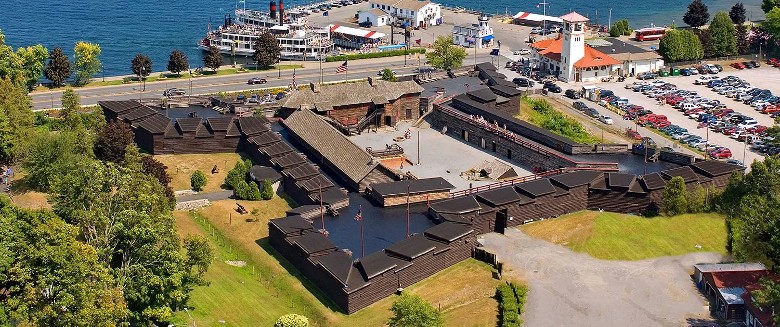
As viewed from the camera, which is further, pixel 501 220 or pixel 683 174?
pixel 683 174

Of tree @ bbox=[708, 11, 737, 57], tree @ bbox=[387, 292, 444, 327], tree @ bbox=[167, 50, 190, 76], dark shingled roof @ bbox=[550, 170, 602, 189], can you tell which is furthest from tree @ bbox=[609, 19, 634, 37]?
→ tree @ bbox=[387, 292, 444, 327]

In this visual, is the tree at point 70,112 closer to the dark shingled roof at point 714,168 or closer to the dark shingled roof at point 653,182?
the dark shingled roof at point 653,182

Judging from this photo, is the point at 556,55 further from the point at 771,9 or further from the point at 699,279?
the point at 699,279

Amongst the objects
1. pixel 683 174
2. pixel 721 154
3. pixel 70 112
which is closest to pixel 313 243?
pixel 683 174

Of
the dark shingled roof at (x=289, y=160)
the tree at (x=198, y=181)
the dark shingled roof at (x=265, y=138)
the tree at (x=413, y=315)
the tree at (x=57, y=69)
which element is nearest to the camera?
the tree at (x=413, y=315)

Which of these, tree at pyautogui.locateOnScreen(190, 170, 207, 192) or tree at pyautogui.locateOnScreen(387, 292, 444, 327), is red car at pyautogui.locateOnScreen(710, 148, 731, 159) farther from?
tree at pyautogui.locateOnScreen(387, 292, 444, 327)

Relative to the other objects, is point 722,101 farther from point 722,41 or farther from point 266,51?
point 266,51

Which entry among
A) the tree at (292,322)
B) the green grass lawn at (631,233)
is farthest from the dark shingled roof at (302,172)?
the tree at (292,322)
